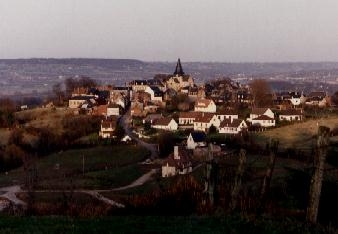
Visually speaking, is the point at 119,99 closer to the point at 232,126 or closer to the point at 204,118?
the point at 204,118

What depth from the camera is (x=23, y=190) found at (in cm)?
4194

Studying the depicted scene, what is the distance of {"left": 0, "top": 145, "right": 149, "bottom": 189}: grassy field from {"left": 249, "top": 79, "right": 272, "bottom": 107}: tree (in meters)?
29.9

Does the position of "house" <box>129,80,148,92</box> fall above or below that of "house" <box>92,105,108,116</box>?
above

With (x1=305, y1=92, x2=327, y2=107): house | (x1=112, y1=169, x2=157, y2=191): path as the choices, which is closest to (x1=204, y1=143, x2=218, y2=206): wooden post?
(x1=112, y1=169, x2=157, y2=191): path

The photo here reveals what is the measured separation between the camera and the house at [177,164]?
4331cm

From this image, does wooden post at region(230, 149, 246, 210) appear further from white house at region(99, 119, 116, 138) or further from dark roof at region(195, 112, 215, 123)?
dark roof at region(195, 112, 215, 123)

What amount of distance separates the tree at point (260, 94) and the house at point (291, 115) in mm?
10750

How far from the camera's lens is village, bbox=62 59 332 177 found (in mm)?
59281

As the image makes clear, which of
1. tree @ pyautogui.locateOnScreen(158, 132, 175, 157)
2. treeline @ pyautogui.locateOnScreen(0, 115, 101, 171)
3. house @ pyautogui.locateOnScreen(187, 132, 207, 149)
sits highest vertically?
house @ pyautogui.locateOnScreen(187, 132, 207, 149)

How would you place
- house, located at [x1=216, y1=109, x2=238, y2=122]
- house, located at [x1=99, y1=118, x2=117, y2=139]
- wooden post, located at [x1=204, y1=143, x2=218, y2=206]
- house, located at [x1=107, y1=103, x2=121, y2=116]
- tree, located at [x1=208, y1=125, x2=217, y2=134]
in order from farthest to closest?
house, located at [x1=107, y1=103, x2=121, y2=116]
house, located at [x1=216, y1=109, x2=238, y2=122]
tree, located at [x1=208, y1=125, x2=217, y2=134]
house, located at [x1=99, y1=118, x2=117, y2=139]
wooden post, located at [x1=204, y1=143, x2=218, y2=206]

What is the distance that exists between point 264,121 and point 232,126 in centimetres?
447

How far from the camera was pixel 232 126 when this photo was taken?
208 ft

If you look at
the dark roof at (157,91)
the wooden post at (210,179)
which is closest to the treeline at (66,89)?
the dark roof at (157,91)

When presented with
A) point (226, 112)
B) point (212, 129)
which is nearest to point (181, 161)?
point (212, 129)
